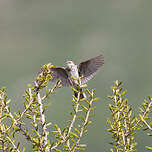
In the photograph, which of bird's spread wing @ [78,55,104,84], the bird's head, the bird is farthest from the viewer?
bird's spread wing @ [78,55,104,84]

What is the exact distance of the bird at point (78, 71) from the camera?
9.20 meters

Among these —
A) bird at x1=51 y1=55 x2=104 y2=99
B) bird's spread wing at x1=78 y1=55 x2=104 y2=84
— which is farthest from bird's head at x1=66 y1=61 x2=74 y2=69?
bird's spread wing at x1=78 y1=55 x2=104 y2=84

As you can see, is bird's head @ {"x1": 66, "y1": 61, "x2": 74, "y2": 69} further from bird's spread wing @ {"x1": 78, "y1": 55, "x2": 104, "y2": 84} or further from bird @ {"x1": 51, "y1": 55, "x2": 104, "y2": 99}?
bird's spread wing @ {"x1": 78, "y1": 55, "x2": 104, "y2": 84}

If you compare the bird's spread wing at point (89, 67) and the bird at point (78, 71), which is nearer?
the bird at point (78, 71)

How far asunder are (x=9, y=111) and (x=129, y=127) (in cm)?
176

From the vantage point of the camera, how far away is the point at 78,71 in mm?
9594

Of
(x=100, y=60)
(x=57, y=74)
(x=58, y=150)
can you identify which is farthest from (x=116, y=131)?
(x=100, y=60)

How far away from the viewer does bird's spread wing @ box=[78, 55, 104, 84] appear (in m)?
9.70

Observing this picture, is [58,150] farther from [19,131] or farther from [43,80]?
Result: [43,80]

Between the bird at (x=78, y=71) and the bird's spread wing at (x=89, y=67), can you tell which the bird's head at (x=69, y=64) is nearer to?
the bird at (x=78, y=71)

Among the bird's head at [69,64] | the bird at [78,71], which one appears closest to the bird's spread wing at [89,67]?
the bird at [78,71]

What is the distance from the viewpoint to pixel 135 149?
13.7 feet

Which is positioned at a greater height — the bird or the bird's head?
the bird's head

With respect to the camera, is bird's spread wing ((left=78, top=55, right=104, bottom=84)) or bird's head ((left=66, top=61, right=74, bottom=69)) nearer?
bird's head ((left=66, top=61, right=74, bottom=69))
